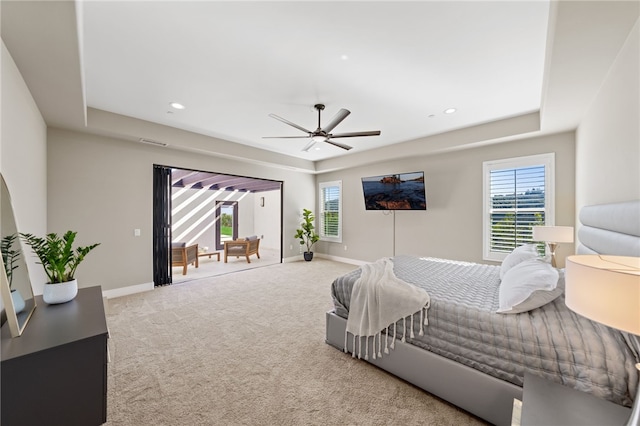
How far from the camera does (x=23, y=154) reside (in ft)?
8.20

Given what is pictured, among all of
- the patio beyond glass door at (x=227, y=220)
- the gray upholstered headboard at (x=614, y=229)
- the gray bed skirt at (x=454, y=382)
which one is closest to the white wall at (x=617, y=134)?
the gray upholstered headboard at (x=614, y=229)

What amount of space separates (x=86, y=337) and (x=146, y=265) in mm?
3835

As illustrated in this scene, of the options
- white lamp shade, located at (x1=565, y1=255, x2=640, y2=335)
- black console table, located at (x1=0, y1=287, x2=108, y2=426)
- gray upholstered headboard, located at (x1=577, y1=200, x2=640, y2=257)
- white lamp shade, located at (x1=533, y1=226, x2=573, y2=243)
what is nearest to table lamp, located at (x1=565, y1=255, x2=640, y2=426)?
white lamp shade, located at (x1=565, y1=255, x2=640, y2=335)

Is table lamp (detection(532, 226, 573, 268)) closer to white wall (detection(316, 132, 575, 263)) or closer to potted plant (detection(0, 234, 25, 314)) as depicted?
white wall (detection(316, 132, 575, 263))

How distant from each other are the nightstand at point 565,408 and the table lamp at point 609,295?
0.20 metres

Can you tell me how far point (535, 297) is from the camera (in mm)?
1688

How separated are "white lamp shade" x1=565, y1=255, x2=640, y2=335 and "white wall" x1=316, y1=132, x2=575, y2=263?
378cm

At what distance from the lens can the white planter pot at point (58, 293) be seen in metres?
1.69

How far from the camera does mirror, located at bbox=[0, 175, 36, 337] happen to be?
1.37 m

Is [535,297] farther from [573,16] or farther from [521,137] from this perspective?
[521,137]

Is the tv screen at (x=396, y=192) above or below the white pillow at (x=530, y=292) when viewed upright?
above

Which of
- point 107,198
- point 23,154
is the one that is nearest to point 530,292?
point 23,154

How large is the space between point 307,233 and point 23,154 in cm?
549

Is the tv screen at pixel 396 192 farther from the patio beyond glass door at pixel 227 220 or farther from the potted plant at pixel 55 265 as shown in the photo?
the patio beyond glass door at pixel 227 220
